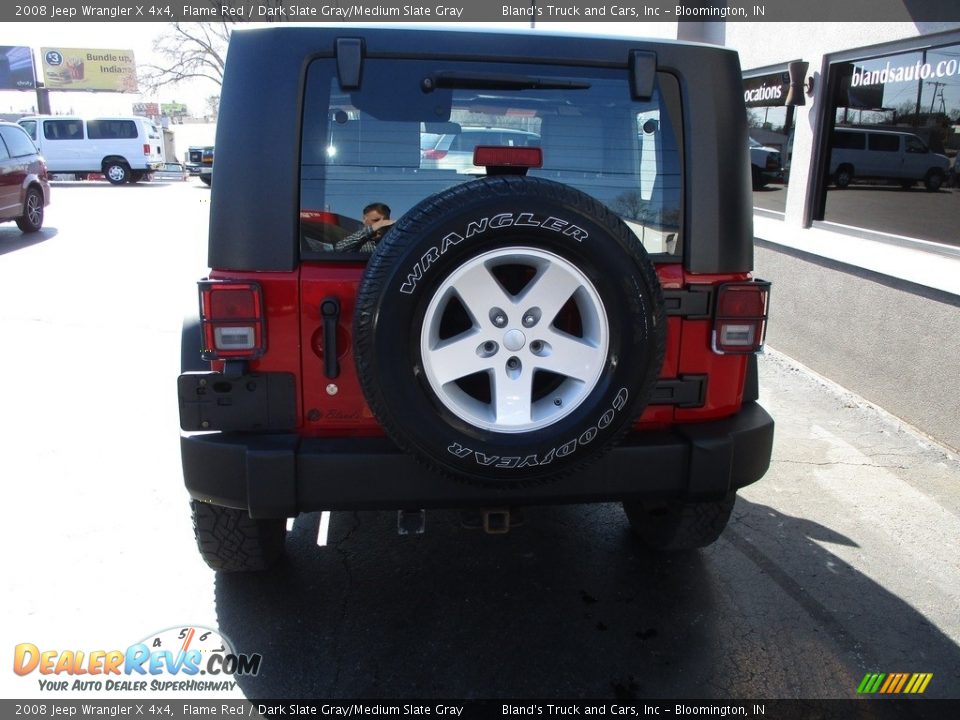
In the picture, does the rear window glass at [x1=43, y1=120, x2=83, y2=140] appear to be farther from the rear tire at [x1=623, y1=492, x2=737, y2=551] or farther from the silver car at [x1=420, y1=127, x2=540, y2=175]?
the rear tire at [x1=623, y1=492, x2=737, y2=551]

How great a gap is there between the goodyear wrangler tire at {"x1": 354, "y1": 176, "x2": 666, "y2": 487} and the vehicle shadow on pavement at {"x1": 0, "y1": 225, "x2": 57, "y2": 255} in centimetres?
1165

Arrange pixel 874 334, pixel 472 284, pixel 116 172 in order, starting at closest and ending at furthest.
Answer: pixel 472 284 → pixel 874 334 → pixel 116 172

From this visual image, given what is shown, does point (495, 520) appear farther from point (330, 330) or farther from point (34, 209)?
point (34, 209)

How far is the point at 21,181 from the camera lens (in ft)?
42.9

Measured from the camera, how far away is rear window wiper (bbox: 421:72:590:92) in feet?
8.14

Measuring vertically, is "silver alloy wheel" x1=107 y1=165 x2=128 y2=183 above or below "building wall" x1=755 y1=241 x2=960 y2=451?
above

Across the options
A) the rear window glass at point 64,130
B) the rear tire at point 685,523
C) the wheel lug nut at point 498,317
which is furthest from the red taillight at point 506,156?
the rear window glass at point 64,130

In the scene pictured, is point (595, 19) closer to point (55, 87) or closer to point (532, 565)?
point (532, 565)

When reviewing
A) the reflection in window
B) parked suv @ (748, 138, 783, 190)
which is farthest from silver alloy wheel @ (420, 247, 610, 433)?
parked suv @ (748, 138, 783, 190)

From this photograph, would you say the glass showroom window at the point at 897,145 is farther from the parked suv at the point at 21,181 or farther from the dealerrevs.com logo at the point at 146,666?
the parked suv at the point at 21,181

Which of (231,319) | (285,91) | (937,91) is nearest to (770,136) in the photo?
(937,91)

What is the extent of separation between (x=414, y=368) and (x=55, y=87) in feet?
218

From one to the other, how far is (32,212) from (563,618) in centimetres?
1375

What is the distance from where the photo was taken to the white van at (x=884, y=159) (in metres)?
5.30
